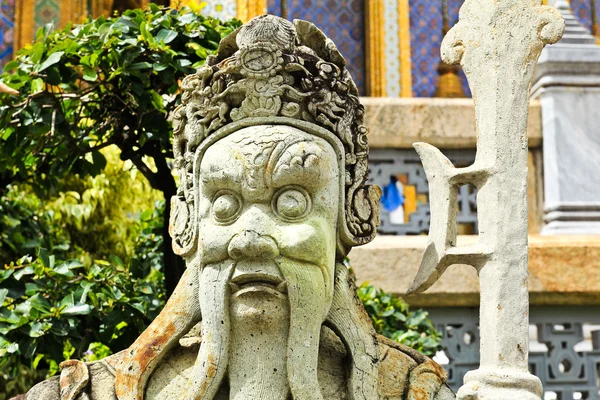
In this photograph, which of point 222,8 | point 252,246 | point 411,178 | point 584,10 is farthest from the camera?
point 584,10

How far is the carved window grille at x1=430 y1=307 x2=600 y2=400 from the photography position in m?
5.37

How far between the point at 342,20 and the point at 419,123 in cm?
602

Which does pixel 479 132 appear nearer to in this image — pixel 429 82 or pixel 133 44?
pixel 133 44

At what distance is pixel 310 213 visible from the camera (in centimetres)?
304

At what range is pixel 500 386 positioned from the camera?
2.99 meters

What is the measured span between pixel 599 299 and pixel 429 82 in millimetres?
6406

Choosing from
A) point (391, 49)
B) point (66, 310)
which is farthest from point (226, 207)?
point (391, 49)

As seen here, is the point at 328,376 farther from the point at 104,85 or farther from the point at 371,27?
the point at 371,27

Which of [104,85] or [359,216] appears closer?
[359,216]

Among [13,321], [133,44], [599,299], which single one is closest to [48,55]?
[133,44]

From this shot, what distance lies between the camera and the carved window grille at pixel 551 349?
5.37 meters

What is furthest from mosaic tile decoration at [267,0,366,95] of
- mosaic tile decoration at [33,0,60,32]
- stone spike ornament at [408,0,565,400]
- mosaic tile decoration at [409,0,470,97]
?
stone spike ornament at [408,0,565,400]

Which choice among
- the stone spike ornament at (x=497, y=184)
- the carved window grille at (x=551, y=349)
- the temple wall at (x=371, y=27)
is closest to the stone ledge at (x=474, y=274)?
the carved window grille at (x=551, y=349)

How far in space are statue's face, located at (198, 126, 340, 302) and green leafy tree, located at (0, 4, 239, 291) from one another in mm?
1377
